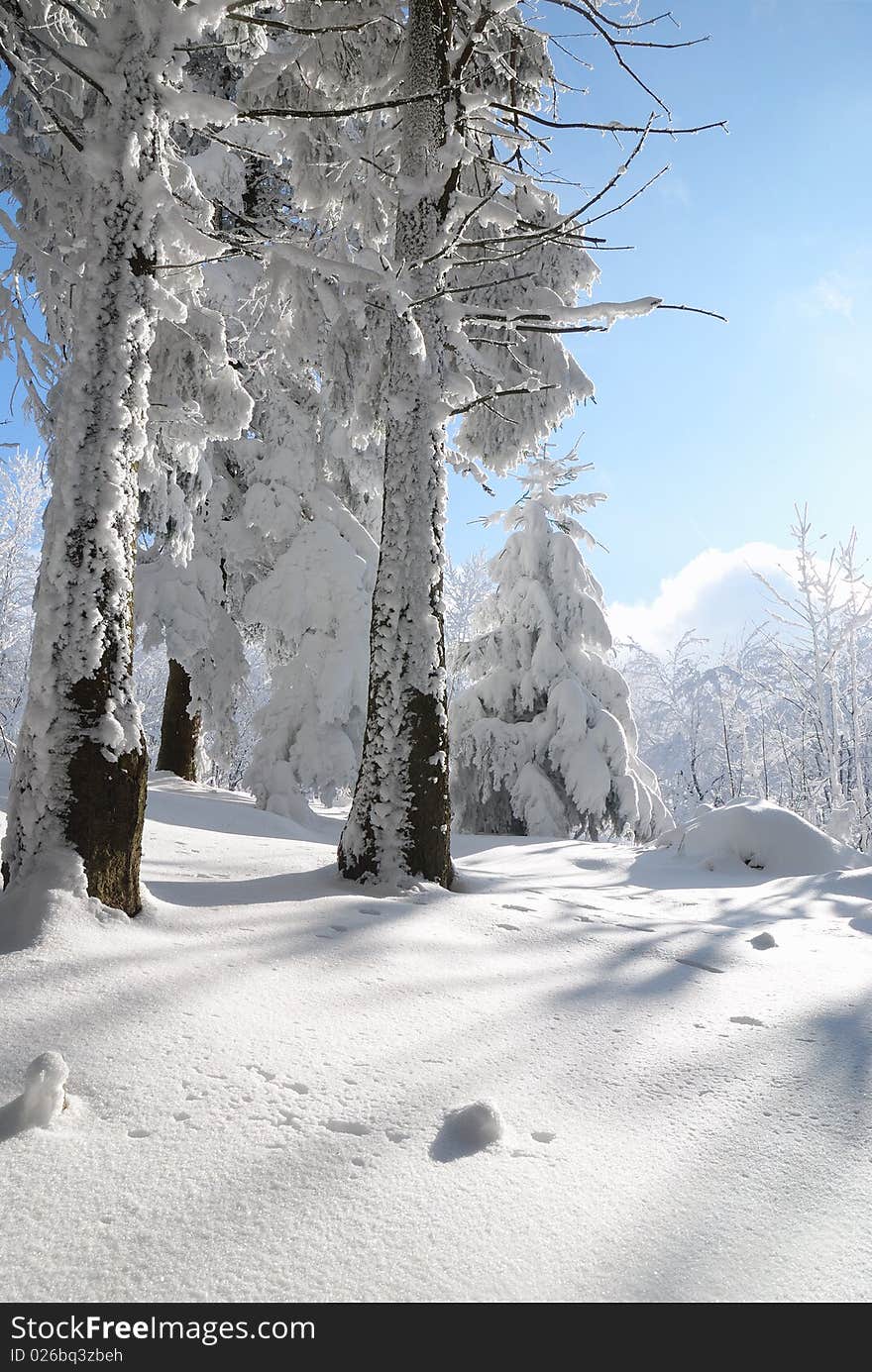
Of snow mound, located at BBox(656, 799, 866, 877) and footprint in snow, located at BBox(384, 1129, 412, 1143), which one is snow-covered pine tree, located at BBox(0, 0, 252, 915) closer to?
footprint in snow, located at BBox(384, 1129, 412, 1143)

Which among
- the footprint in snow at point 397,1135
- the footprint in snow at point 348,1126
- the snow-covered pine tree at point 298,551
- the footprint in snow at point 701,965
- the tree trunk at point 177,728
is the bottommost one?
the footprint in snow at point 397,1135

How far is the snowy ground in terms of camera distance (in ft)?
4.48

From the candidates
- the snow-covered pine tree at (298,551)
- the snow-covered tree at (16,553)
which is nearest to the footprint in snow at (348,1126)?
the snow-covered pine tree at (298,551)

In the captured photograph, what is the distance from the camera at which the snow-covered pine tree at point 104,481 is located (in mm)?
3031

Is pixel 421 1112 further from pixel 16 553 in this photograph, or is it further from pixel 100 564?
pixel 16 553

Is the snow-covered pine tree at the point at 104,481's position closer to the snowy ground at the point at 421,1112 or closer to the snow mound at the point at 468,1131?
the snowy ground at the point at 421,1112

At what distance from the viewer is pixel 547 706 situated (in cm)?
1217

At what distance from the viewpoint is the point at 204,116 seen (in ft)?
11.7

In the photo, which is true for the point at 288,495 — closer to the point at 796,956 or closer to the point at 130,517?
the point at 130,517

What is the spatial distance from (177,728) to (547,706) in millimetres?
5982

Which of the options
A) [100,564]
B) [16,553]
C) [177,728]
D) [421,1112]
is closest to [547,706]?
[177,728]

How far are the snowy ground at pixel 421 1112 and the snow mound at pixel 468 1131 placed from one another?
0.9 inches

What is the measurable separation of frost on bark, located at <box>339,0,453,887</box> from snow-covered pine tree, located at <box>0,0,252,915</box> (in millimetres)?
1670

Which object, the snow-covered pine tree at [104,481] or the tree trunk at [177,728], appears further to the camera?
the tree trunk at [177,728]
